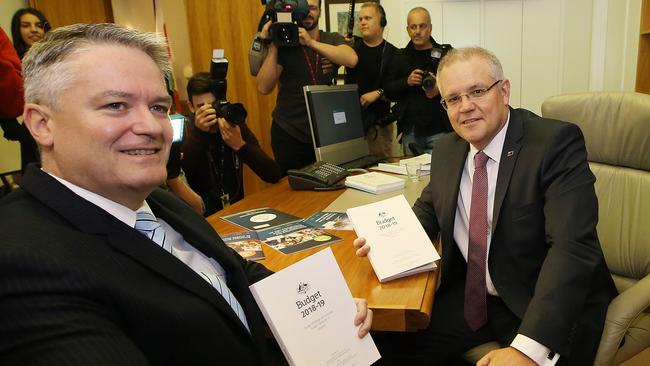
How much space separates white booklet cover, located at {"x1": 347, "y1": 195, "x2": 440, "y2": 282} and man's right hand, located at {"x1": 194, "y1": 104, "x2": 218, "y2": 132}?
980 millimetres

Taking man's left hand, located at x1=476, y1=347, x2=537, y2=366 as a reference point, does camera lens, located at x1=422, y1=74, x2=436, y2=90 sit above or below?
above

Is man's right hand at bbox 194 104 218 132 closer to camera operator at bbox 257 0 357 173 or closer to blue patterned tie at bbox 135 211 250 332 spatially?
camera operator at bbox 257 0 357 173

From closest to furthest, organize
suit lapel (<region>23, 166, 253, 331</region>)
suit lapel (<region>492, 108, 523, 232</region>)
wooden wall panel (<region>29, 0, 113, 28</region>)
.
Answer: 1. suit lapel (<region>23, 166, 253, 331</region>)
2. suit lapel (<region>492, 108, 523, 232</region>)
3. wooden wall panel (<region>29, 0, 113, 28</region>)

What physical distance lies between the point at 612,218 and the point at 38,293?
66.2 inches

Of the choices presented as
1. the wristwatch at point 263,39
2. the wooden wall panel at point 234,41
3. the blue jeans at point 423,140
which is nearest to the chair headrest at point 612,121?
the blue jeans at point 423,140

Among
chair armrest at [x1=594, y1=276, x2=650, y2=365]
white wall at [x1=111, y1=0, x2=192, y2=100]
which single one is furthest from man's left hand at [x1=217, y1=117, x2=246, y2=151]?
white wall at [x1=111, y1=0, x2=192, y2=100]

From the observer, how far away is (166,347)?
0.77 m

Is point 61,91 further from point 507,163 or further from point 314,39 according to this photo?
point 314,39

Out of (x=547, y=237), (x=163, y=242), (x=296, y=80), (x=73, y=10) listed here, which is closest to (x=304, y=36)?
(x=296, y=80)

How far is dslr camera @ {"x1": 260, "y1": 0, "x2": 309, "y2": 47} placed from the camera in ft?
7.79

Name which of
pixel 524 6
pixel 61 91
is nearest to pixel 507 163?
pixel 61 91

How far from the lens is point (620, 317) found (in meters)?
1.27

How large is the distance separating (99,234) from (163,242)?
17 centimetres

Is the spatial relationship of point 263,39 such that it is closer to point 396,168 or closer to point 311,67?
point 311,67
